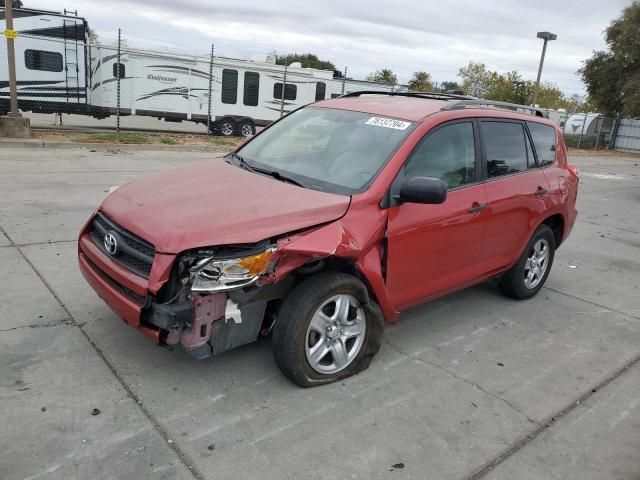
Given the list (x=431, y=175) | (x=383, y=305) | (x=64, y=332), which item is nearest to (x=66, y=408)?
(x=64, y=332)

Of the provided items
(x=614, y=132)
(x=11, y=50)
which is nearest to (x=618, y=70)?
(x=614, y=132)

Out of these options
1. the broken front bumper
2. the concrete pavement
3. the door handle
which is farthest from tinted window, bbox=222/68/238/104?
the broken front bumper

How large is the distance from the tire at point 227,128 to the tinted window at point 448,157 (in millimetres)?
17289

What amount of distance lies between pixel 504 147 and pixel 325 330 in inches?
92.5

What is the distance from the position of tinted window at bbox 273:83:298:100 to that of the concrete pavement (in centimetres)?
1700

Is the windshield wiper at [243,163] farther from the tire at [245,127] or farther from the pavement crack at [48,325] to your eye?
the tire at [245,127]

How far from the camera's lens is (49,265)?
5.11m

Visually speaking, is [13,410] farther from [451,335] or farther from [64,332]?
[451,335]

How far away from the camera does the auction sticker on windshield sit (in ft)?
12.9

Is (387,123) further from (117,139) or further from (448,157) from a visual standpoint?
(117,139)

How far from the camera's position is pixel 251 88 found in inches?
813

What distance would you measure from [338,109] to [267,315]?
1.91m

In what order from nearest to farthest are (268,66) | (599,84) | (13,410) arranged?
(13,410) < (268,66) < (599,84)

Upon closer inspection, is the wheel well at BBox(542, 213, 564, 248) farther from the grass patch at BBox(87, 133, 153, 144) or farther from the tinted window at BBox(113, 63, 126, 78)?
the tinted window at BBox(113, 63, 126, 78)
